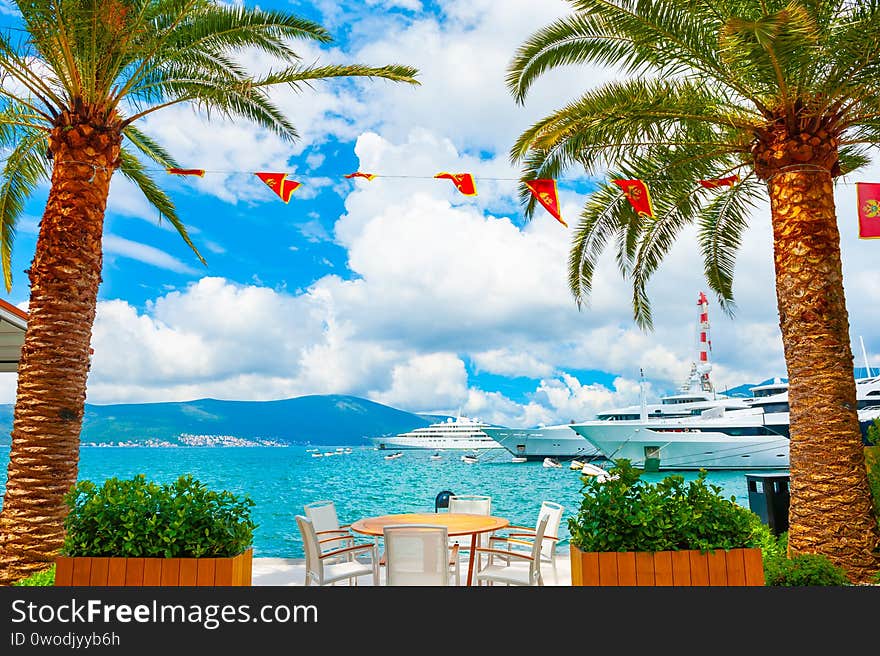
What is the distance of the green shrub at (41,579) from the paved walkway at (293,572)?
6.39ft

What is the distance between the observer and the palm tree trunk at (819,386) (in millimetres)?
5875

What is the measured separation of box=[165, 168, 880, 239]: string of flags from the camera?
7.32 m

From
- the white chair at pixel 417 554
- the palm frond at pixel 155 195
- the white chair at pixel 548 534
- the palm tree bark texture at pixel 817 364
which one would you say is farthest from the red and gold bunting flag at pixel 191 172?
the palm tree bark texture at pixel 817 364

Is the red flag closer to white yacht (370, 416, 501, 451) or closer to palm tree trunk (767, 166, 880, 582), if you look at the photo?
palm tree trunk (767, 166, 880, 582)

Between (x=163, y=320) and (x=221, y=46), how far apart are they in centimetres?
14967

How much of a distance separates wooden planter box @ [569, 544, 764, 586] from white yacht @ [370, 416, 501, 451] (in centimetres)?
10120

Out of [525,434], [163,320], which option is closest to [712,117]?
[525,434]

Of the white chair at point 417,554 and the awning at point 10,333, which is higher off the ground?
the awning at point 10,333

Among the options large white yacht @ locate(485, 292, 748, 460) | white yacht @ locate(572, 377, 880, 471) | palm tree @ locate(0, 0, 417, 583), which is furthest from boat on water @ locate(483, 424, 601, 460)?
palm tree @ locate(0, 0, 417, 583)

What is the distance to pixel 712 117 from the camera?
684 centimetres

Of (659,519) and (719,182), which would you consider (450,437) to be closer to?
(719,182)

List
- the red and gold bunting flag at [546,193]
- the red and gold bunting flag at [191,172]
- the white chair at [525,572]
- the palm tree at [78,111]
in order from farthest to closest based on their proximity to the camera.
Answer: the red and gold bunting flag at [191,172] < the red and gold bunting flag at [546,193] < the palm tree at [78,111] < the white chair at [525,572]

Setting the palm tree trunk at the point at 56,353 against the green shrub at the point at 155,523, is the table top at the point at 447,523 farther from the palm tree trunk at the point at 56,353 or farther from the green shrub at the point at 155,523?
the palm tree trunk at the point at 56,353

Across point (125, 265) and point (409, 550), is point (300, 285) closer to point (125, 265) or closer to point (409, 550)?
point (125, 265)
